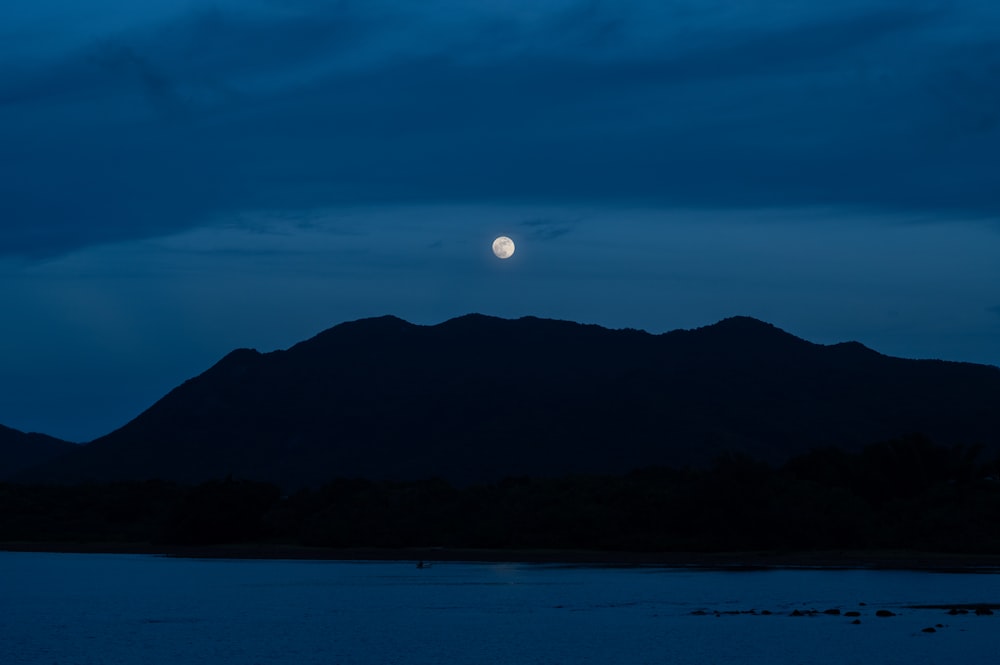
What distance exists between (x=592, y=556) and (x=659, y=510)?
19.9 feet

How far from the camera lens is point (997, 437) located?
199000 mm

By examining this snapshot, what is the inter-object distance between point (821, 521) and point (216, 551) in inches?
1900

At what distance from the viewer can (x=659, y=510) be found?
104438mm

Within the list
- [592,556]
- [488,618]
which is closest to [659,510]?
[592,556]

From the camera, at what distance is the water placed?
49.7m

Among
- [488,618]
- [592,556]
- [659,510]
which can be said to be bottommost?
[488,618]

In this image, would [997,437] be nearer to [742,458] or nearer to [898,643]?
[742,458]

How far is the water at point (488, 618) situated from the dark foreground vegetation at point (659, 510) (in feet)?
34.3

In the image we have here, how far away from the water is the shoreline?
4.84 meters

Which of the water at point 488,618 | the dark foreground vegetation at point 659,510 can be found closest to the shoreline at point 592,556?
the dark foreground vegetation at point 659,510

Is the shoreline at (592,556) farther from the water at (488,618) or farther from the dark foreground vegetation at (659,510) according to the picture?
the water at (488,618)

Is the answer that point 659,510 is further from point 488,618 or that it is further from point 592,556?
point 488,618

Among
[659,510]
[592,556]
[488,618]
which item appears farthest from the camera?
[659,510]

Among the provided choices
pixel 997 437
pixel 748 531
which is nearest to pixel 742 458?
pixel 748 531
